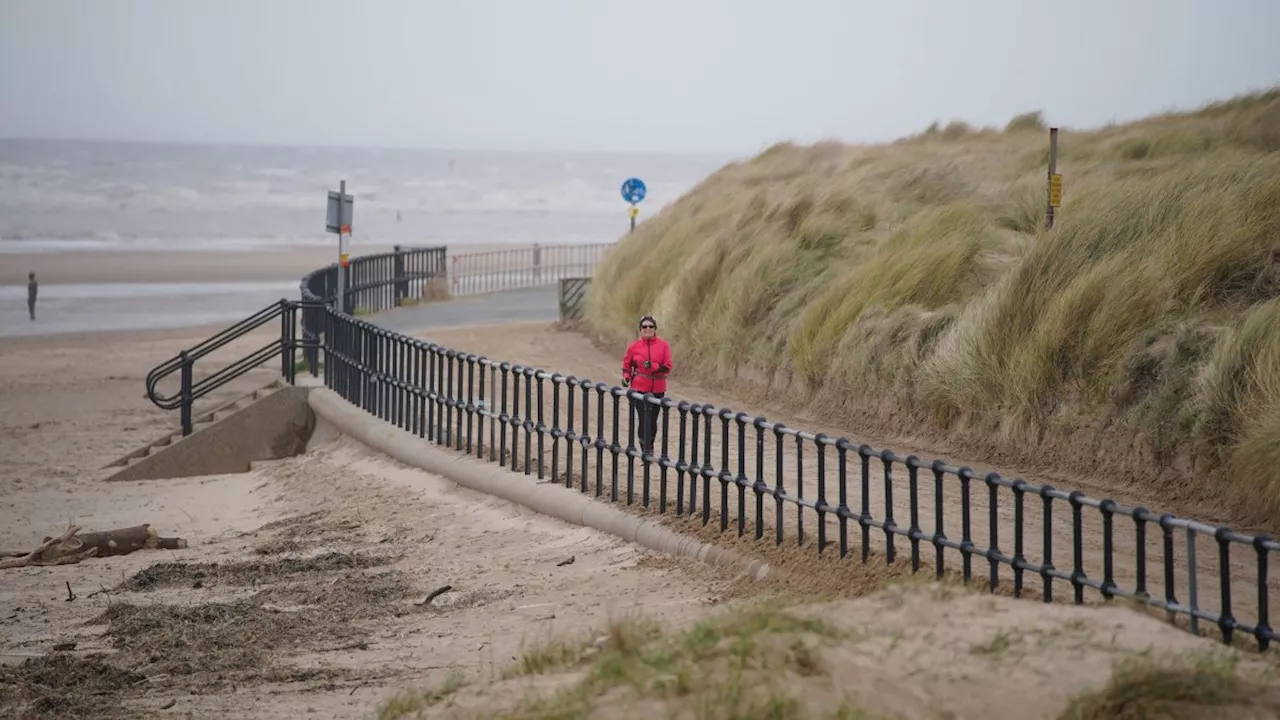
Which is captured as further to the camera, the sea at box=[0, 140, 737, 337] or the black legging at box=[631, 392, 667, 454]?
the sea at box=[0, 140, 737, 337]

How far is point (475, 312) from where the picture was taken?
A: 32031mm

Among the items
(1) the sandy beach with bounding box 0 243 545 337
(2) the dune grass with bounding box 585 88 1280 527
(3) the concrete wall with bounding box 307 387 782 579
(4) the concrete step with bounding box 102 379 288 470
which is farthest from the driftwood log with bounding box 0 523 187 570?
(1) the sandy beach with bounding box 0 243 545 337

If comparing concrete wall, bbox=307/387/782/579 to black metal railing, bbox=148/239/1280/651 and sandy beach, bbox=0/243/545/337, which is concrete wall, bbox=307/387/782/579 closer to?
black metal railing, bbox=148/239/1280/651

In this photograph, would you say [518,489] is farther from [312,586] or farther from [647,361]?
[312,586]

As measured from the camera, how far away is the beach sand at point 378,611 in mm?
6504

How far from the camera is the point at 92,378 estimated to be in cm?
2844

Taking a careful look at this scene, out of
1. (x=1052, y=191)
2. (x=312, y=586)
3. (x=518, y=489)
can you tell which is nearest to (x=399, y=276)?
(x=1052, y=191)

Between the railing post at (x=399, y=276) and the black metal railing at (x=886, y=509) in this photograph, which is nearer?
the black metal railing at (x=886, y=509)

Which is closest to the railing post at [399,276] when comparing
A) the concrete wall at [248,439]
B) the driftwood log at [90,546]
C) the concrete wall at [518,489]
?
the concrete wall at [248,439]

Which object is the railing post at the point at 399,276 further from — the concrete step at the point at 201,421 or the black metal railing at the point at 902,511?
the black metal railing at the point at 902,511

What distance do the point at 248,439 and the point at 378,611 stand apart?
9.82 meters

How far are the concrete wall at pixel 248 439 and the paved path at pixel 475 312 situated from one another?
23.4 ft

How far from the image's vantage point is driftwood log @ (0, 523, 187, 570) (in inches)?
536

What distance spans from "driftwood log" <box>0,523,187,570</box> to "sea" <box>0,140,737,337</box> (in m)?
24.2
